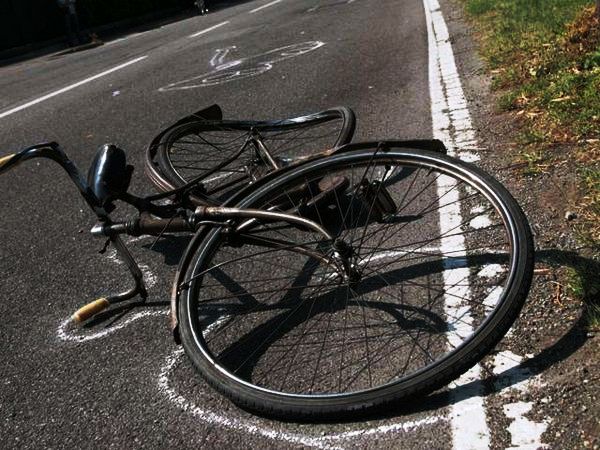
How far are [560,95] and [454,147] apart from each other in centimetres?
95

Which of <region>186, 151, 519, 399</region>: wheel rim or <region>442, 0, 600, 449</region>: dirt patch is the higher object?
<region>186, 151, 519, 399</region>: wheel rim

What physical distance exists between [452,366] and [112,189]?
1951 mm

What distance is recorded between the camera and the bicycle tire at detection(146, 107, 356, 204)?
178 inches

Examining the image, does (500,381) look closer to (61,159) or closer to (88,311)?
(88,311)

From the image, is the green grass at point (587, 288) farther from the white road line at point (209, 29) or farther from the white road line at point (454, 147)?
the white road line at point (209, 29)

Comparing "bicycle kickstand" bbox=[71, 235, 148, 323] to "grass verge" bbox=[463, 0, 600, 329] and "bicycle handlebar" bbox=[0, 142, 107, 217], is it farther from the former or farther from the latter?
"grass verge" bbox=[463, 0, 600, 329]

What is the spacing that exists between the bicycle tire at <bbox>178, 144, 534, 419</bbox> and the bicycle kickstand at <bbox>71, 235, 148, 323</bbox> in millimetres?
323

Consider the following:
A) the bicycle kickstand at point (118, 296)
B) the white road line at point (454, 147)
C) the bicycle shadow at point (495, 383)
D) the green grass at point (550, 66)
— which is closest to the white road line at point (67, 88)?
the white road line at point (454, 147)

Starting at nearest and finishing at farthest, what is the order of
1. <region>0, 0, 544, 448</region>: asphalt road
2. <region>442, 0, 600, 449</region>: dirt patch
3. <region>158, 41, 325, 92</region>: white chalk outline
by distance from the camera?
<region>442, 0, 600, 449</region>: dirt patch < <region>0, 0, 544, 448</region>: asphalt road < <region>158, 41, 325, 92</region>: white chalk outline

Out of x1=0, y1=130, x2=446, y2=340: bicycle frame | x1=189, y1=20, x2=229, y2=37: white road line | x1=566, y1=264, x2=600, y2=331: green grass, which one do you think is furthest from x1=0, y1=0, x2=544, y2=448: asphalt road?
x1=189, y1=20, x2=229, y2=37: white road line

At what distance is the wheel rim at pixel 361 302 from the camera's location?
2914 millimetres

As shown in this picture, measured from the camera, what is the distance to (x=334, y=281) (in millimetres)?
3303

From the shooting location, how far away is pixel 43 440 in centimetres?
293

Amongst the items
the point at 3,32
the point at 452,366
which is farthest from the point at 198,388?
the point at 3,32
